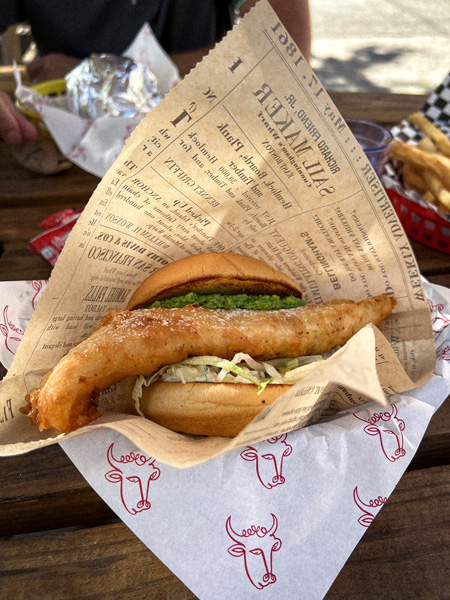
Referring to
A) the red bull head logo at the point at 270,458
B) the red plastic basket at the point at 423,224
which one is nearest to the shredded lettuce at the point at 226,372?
the red bull head logo at the point at 270,458

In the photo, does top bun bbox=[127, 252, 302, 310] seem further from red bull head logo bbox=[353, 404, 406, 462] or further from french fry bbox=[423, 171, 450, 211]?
french fry bbox=[423, 171, 450, 211]

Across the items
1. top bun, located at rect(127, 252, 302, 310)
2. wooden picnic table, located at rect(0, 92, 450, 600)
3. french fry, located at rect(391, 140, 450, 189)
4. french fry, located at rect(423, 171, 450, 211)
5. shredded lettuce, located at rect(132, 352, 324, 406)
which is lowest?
wooden picnic table, located at rect(0, 92, 450, 600)

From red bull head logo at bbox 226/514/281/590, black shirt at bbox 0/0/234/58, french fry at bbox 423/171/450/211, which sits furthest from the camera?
black shirt at bbox 0/0/234/58

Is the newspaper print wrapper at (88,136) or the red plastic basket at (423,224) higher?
the newspaper print wrapper at (88,136)

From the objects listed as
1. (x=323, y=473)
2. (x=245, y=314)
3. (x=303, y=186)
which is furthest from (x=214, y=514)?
(x=303, y=186)

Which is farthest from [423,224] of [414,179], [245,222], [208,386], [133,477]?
[133,477]

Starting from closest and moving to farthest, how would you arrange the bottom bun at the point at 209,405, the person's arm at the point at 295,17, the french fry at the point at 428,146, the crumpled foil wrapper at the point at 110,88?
the bottom bun at the point at 209,405 → the french fry at the point at 428,146 → the crumpled foil wrapper at the point at 110,88 → the person's arm at the point at 295,17

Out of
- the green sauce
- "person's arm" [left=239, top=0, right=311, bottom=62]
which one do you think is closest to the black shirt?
"person's arm" [left=239, top=0, right=311, bottom=62]

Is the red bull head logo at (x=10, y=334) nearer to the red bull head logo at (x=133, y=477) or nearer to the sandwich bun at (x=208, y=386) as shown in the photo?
the sandwich bun at (x=208, y=386)
